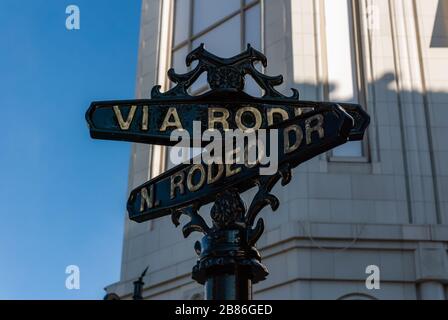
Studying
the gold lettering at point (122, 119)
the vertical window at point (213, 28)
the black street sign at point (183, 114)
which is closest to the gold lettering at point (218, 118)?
the black street sign at point (183, 114)

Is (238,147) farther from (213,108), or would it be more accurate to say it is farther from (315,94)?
(315,94)

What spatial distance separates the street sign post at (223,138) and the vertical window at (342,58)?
12.8 m

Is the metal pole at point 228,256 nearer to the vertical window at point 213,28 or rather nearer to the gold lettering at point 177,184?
the gold lettering at point 177,184

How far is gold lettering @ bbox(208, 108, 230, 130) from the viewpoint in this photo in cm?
394

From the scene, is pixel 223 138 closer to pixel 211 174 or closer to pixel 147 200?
pixel 211 174

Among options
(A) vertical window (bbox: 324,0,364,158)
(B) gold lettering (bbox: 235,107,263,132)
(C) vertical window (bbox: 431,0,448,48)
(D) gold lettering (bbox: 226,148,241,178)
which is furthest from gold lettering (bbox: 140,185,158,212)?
(C) vertical window (bbox: 431,0,448,48)

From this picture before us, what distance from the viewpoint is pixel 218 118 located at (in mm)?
3971

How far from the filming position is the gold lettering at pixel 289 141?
3.70 metres

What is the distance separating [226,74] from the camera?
3979 millimetres

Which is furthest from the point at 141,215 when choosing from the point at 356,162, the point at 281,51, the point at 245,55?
the point at 281,51

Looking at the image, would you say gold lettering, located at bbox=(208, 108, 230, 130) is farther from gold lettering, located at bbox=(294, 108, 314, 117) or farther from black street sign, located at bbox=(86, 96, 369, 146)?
gold lettering, located at bbox=(294, 108, 314, 117)

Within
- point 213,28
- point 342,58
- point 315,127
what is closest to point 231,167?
point 315,127
